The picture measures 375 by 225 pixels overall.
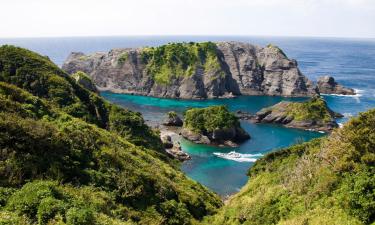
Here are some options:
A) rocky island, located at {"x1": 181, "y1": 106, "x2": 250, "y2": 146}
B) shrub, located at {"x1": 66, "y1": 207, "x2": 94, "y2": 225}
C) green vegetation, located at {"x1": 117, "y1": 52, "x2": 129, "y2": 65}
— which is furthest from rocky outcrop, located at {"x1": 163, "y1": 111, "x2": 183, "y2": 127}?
shrub, located at {"x1": 66, "y1": 207, "x2": 94, "y2": 225}

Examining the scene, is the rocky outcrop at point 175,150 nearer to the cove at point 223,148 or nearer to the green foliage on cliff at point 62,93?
the cove at point 223,148

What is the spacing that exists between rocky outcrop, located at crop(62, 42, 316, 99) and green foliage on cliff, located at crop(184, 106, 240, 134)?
55688 mm

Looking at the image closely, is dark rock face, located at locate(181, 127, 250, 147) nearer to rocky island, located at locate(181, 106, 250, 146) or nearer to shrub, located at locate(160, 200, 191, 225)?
rocky island, located at locate(181, 106, 250, 146)

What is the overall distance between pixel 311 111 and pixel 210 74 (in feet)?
199

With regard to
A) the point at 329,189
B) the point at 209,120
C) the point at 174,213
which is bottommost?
the point at 209,120

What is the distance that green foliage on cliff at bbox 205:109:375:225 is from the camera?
22.2 metres

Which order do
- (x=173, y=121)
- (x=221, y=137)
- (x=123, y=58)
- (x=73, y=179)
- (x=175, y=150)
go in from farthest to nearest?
(x=123, y=58) < (x=173, y=121) < (x=221, y=137) < (x=175, y=150) < (x=73, y=179)

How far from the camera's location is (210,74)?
166 m

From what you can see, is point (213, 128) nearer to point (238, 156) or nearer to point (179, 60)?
point (238, 156)

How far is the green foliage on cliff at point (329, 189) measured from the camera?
72.7 ft

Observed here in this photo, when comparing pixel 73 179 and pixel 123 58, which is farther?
pixel 123 58

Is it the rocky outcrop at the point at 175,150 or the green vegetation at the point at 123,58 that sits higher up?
the green vegetation at the point at 123,58

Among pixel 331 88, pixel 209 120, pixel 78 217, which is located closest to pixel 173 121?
pixel 209 120

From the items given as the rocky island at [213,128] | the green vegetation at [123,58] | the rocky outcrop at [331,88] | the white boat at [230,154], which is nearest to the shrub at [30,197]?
the white boat at [230,154]
